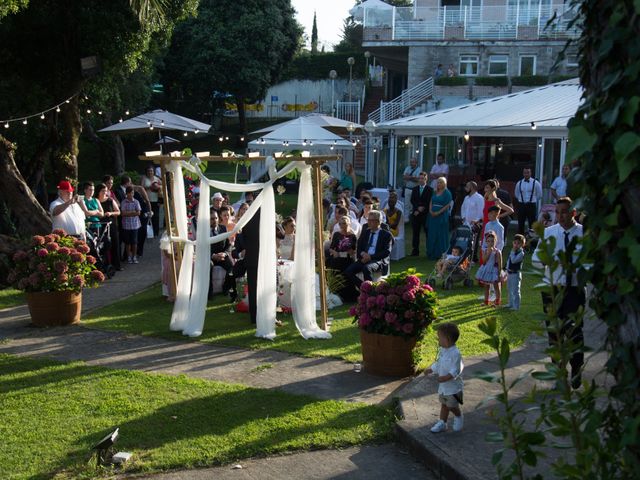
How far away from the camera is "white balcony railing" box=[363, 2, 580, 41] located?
35.0 meters

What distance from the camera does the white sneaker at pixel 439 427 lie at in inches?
237

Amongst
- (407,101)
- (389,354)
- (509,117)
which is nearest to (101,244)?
(389,354)

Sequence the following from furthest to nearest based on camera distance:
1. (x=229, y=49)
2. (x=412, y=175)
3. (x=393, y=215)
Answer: (x=229, y=49) < (x=412, y=175) < (x=393, y=215)

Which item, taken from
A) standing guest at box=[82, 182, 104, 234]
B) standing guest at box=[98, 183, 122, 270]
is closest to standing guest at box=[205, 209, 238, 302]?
standing guest at box=[82, 182, 104, 234]

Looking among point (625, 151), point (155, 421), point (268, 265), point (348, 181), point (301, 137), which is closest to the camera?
point (625, 151)

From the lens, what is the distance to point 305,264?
9523 mm

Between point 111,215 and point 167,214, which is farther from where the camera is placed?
point 111,215

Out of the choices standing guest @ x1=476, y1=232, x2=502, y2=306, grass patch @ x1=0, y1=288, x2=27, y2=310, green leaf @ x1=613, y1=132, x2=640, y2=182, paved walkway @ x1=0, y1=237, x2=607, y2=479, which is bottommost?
grass patch @ x1=0, y1=288, x2=27, y2=310

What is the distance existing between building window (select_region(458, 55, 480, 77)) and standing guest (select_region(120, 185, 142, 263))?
2462cm

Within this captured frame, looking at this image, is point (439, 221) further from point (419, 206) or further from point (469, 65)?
point (469, 65)

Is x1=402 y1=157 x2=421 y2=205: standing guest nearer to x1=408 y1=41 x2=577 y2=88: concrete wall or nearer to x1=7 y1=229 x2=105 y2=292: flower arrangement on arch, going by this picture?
x1=7 y1=229 x2=105 y2=292: flower arrangement on arch

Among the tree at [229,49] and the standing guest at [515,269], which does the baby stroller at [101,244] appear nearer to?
the standing guest at [515,269]

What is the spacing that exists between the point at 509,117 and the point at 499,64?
18284mm

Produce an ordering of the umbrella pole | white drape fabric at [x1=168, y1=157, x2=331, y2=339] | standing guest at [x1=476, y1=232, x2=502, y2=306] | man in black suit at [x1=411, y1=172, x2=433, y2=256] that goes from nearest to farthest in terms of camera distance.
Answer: white drape fabric at [x1=168, y1=157, x2=331, y2=339] < the umbrella pole < standing guest at [x1=476, y1=232, x2=502, y2=306] < man in black suit at [x1=411, y1=172, x2=433, y2=256]
